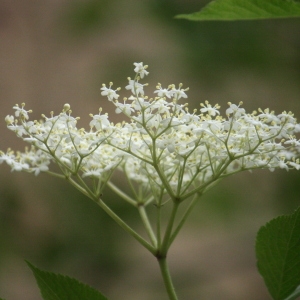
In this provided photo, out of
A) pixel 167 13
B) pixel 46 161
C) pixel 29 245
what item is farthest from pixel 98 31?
pixel 46 161

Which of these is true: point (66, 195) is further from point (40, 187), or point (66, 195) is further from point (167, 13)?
point (167, 13)

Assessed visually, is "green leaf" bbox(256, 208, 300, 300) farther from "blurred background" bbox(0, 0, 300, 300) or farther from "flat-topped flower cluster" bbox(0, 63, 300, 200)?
"blurred background" bbox(0, 0, 300, 300)

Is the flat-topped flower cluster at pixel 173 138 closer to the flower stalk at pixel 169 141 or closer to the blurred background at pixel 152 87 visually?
the flower stalk at pixel 169 141

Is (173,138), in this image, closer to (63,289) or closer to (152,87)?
(63,289)

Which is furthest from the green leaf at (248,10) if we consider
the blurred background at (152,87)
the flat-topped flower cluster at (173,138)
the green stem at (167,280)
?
the blurred background at (152,87)

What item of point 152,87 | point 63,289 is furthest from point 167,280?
point 152,87
